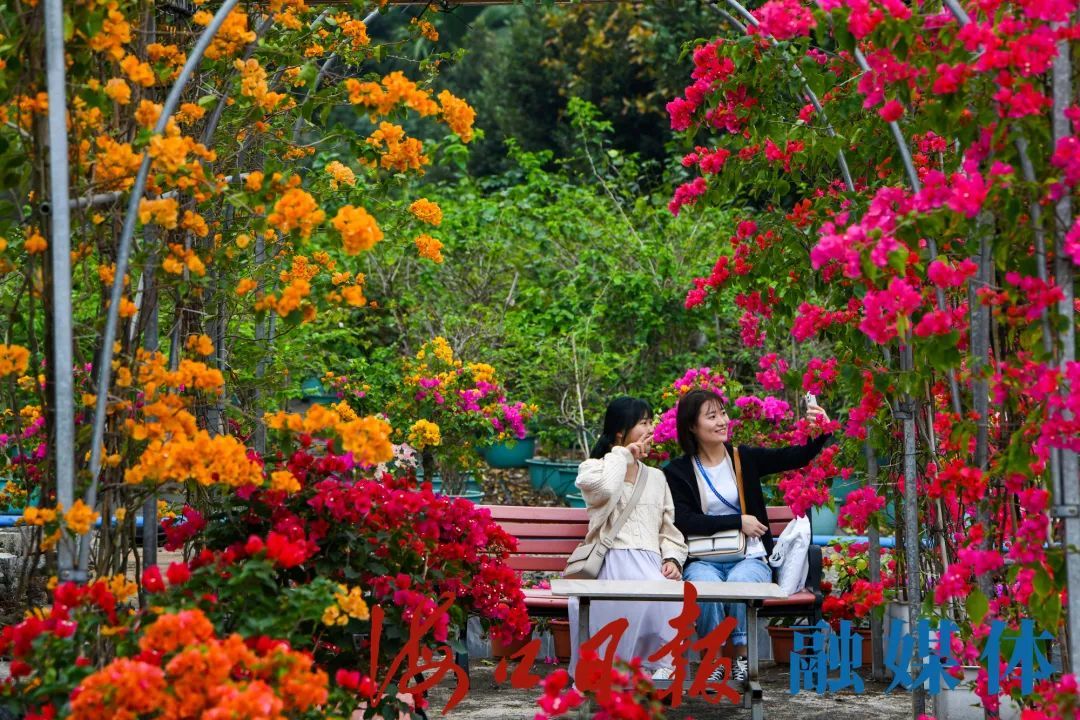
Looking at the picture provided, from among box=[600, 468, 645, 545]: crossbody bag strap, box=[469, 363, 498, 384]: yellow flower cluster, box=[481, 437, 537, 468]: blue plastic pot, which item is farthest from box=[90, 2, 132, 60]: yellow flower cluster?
box=[481, 437, 537, 468]: blue plastic pot

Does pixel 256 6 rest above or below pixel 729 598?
above

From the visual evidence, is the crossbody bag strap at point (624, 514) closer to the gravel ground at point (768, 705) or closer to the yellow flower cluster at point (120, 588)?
the gravel ground at point (768, 705)

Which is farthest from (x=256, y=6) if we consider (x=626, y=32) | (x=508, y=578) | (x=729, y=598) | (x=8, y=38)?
(x=626, y=32)

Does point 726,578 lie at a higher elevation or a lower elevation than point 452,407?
lower

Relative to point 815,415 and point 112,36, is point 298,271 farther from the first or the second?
point 815,415

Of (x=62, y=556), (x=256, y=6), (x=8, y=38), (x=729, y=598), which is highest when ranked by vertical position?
(x=256, y=6)

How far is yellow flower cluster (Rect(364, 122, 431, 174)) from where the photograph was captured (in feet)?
10.3

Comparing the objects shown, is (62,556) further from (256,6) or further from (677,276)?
(677,276)

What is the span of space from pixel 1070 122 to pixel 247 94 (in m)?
1.69

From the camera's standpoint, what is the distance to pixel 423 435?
5.90 metres

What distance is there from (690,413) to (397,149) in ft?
6.52

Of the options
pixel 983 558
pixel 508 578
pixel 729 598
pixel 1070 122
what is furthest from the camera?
pixel 729 598

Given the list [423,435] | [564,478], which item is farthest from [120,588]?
[564,478]

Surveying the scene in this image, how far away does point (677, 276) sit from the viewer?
8.55 meters
